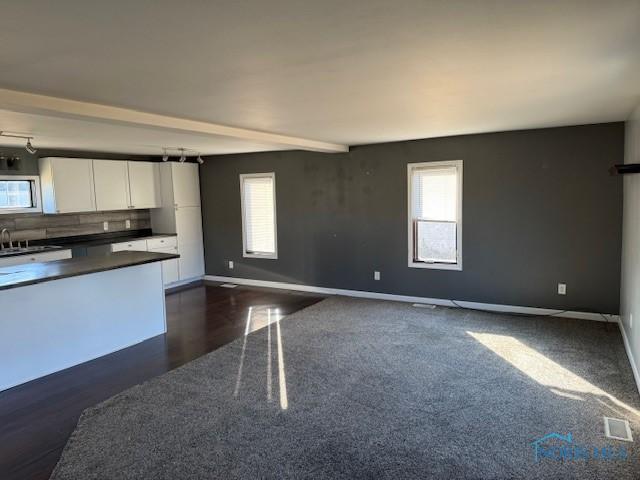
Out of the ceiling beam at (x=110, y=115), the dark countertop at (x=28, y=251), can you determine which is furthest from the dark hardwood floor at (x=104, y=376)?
the ceiling beam at (x=110, y=115)

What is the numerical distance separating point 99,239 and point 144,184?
1140 mm

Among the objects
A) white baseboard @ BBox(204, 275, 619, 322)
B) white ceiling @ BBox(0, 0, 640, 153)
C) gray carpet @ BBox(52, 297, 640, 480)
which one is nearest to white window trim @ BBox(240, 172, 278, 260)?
white baseboard @ BBox(204, 275, 619, 322)

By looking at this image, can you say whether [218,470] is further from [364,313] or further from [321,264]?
[321,264]

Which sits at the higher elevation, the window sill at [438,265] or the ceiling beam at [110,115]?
the ceiling beam at [110,115]

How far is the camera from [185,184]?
7.66 m

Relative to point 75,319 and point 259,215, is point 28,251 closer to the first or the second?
point 75,319

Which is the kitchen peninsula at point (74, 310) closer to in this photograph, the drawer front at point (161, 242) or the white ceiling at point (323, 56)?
the white ceiling at point (323, 56)

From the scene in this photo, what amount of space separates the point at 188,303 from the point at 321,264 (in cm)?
209

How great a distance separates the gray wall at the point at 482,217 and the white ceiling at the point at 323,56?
1291 millimetres

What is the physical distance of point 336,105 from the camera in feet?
11.0

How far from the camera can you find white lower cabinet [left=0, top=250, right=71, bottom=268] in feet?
17.3

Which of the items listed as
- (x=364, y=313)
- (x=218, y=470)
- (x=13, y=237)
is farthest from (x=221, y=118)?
(x=13, y=237)
